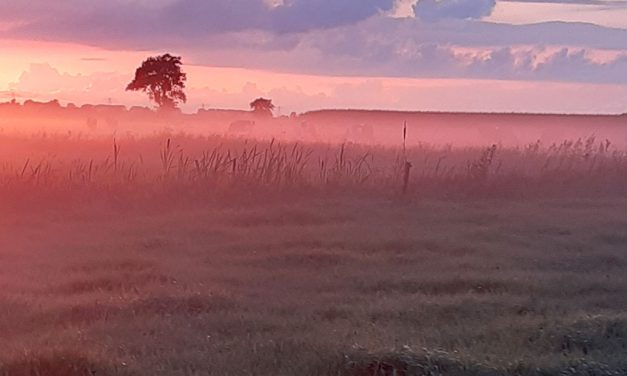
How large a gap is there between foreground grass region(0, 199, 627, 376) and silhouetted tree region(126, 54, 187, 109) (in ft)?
117

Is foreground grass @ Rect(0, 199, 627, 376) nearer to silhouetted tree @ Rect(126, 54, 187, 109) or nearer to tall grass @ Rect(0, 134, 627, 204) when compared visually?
tall grass @ Rect(0, 134, 627, 204)

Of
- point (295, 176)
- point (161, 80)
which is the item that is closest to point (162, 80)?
point (161, 80)

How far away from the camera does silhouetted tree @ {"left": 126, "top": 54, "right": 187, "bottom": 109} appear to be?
4897cm

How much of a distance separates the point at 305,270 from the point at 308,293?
1.15m

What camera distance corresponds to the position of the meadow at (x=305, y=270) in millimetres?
6781

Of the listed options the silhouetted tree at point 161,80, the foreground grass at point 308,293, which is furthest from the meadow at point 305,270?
the silhouetted tree at point 161,80

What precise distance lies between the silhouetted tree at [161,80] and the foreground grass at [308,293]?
3578 centimetres

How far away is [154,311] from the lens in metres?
8.00

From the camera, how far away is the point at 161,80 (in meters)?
49.8

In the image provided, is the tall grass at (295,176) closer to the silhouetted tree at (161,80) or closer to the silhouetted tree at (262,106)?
the silhouetted tree at (161,80)

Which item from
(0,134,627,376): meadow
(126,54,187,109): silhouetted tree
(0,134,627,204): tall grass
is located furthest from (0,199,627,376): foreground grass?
(126,54,187,109): silhouetted tree

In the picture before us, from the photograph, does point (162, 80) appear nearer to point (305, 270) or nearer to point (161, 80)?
point (161, 80)

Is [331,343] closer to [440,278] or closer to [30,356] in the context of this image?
[30,356]

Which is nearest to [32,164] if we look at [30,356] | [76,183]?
[76,183]
